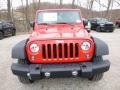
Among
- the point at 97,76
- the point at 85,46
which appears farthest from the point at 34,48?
the point at 97,76

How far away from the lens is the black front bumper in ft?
17.7

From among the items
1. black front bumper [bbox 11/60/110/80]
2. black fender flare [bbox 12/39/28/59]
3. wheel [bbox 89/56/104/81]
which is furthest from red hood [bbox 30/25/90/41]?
black front bumper [bbox 11/60/110/80]

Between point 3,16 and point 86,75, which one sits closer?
point 86,75

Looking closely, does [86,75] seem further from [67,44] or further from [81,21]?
[81,21]

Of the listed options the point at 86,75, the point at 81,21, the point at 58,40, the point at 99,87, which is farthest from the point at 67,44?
the point at 81,21

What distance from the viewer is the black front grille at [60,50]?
5.51 meters

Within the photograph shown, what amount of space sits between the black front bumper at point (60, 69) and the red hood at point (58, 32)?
2.02ft

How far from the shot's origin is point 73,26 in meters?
7.27

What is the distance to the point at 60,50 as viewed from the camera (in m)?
5.54

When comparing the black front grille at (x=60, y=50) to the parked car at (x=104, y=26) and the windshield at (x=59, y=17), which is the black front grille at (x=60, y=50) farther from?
the parked car at (x=104, y=26)

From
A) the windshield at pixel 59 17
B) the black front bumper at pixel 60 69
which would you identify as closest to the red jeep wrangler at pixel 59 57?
the black front bumper at pixel 60 69

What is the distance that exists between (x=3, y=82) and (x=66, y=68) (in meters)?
2.13

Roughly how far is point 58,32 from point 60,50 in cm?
97

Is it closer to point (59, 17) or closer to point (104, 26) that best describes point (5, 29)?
point (104, 26)
